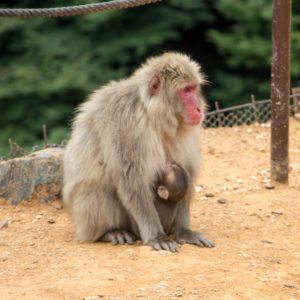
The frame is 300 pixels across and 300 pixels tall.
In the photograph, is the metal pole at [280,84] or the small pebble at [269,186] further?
the small pebble at [269,186]

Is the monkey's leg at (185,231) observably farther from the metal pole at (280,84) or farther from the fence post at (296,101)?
the fence post at (296,101)

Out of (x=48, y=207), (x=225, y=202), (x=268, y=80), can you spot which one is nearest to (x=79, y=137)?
(x=48, y=207)

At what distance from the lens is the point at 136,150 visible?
4.74m

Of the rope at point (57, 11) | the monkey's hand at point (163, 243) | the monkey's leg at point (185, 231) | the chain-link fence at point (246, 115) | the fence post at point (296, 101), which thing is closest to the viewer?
the rope at point (57, 11)

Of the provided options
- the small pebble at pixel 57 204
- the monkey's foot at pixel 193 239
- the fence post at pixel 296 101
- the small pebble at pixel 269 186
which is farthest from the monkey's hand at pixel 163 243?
the fence post at pixel 296 101

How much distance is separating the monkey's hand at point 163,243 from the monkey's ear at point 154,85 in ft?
3.10

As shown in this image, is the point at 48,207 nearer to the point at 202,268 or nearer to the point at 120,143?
the point at 120,143

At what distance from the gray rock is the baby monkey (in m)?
1.31

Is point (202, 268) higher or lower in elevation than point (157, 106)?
lower

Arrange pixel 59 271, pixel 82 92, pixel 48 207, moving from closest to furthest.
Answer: pixel 59 271 → pixel 48 207 → pixel 82 92

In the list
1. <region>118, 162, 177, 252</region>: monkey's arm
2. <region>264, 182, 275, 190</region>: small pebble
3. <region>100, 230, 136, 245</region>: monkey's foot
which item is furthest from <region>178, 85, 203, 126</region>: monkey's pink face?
<region>264, 182, 275, 190</region>: small pebble

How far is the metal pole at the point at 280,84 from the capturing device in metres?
6.19

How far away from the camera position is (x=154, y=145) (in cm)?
476

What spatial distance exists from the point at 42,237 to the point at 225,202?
1.65 meters
